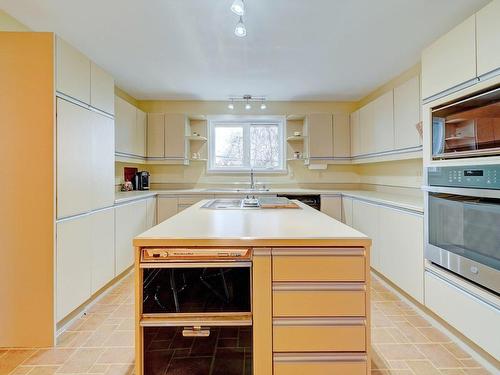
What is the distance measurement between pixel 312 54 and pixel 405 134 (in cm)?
128

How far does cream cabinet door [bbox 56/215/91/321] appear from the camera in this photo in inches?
79.4

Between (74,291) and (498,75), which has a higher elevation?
(498,75)

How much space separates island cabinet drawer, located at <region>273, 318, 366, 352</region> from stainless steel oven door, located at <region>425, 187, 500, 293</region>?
91cm

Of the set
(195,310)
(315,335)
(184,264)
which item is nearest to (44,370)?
(195,310)

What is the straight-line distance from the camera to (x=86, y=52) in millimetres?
2861

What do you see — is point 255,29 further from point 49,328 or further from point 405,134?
point 49,328

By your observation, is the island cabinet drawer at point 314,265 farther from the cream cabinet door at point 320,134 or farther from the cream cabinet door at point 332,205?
the cream cabinet door at point 320,134

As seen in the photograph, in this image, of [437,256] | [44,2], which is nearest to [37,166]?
[44,2]

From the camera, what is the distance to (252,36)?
254cm

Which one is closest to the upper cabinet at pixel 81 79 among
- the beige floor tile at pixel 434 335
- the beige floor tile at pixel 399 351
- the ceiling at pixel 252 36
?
the ceiling at pixel 252 36

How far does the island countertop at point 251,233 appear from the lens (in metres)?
1.28

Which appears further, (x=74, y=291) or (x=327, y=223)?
(x=74, y=291)

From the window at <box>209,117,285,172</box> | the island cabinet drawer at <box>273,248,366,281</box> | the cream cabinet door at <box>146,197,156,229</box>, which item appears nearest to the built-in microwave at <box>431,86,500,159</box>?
the island cabinet drawer at <box>273,248,366,281</box>

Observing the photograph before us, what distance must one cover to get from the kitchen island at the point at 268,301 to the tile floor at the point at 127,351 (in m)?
0.61
